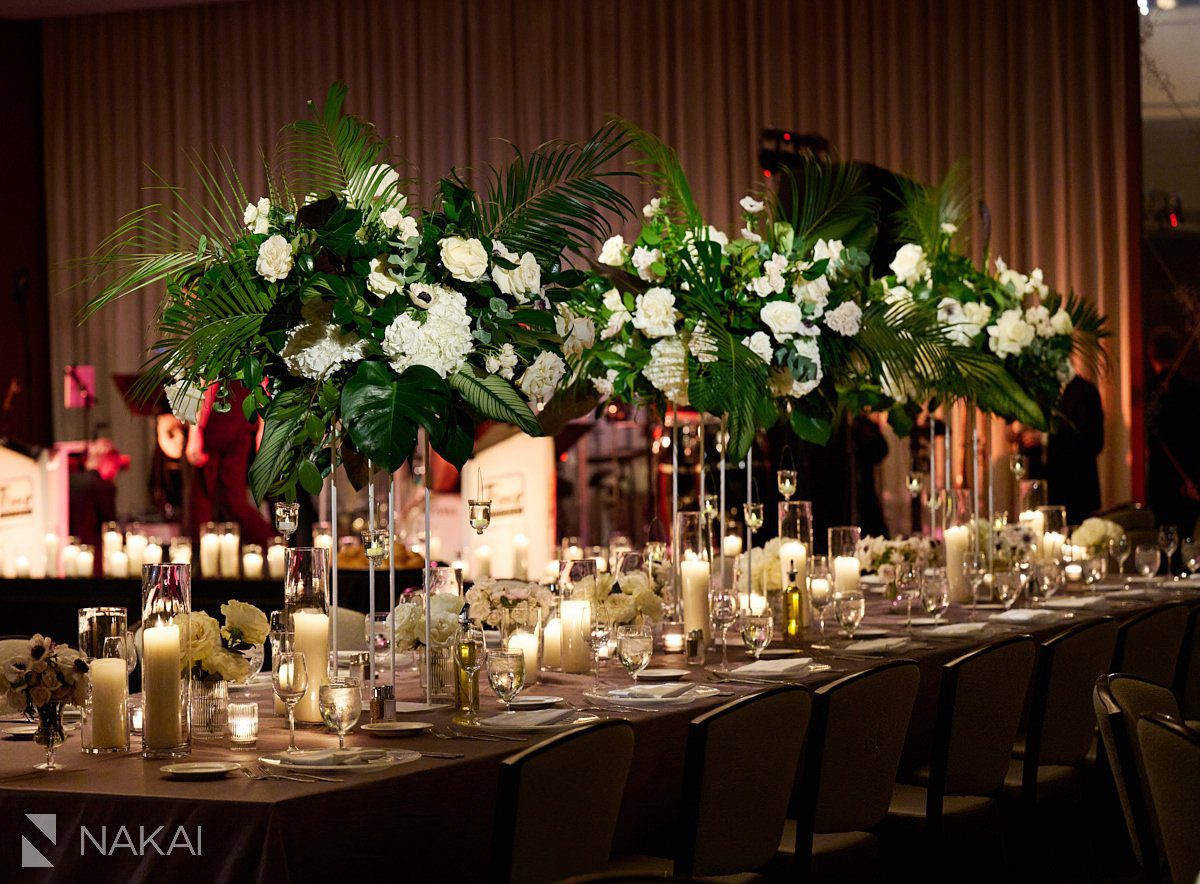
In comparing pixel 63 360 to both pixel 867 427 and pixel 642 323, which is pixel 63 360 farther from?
pixel 642 323

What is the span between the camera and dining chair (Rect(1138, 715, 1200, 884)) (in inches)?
102

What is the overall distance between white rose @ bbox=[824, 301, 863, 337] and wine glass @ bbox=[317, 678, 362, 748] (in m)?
2.06

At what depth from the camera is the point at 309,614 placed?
320 cm

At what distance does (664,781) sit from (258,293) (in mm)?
1216

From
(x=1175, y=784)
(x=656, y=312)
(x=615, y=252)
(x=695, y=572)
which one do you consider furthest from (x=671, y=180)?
(x=1175, y=784)

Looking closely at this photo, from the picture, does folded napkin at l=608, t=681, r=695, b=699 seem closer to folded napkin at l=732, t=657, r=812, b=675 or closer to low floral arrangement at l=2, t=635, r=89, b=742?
folded napkin at l=732, t=657, r=812, b=675

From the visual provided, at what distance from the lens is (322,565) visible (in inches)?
128

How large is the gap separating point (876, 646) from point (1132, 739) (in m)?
1.41

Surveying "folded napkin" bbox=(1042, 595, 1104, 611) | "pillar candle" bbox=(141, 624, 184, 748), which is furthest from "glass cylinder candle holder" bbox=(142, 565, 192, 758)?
"folded napkin" bbox=(1042, 595, 1104, 611)

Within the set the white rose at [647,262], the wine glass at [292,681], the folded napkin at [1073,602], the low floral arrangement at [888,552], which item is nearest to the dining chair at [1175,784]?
the wine glass at [292,681]

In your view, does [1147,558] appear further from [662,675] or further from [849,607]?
[662,675]

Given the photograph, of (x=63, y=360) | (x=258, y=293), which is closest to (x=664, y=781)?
(x=258, y=293)

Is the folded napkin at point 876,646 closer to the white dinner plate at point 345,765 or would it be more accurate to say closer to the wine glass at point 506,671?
the wine glass at point 506,671

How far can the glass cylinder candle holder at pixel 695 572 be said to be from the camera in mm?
4273
